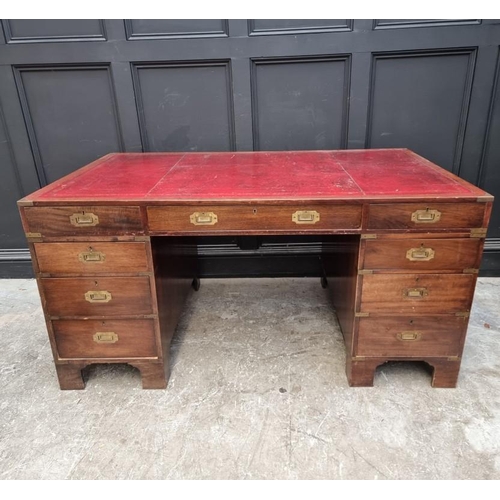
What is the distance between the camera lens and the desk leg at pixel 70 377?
177 centimetres

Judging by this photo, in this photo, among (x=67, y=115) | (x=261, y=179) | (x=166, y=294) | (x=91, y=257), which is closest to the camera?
(x=91, y=257)

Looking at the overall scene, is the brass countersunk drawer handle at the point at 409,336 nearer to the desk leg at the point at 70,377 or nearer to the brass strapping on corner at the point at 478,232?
the brass strapping on corner at the point at 478,232

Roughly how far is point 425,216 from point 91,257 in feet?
4.14

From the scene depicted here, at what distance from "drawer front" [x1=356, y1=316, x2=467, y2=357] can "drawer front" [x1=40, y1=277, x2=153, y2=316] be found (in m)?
0.90

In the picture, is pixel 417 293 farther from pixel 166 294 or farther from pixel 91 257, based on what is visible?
pixel 91 257

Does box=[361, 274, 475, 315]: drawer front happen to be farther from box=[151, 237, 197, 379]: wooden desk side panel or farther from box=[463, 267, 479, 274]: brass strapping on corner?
box=[151, 237, 197, 379]: wooden desk side panel

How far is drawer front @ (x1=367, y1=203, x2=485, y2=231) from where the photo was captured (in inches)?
A: 57.9

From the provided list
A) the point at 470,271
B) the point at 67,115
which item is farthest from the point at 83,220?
the point at 470,271

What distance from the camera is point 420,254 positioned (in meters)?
1.54

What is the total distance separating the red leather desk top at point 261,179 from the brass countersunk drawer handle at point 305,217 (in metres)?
0.06

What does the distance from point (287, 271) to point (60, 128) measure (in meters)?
1.67

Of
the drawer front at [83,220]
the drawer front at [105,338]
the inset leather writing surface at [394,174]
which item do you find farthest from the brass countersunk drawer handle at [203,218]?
the inset leather writing surface at [394,174]

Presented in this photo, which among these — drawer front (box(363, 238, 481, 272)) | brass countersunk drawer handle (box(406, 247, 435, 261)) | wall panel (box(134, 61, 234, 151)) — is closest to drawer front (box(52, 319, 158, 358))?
drawer front (box(363, 238, 481, 272))

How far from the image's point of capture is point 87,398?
5.75 feet
